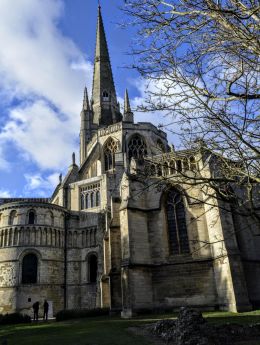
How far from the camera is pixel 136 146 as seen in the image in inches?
1710

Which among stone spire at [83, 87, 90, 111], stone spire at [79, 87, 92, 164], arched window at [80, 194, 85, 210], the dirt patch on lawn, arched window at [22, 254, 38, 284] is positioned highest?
stone spire at [83, 87, 90, 111]

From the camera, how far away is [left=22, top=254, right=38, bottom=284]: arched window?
107ft

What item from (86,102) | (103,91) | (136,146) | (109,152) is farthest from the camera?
(103,91)

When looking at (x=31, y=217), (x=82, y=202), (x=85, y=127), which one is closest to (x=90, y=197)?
(x=82, y=202)

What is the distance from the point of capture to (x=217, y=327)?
1023cm

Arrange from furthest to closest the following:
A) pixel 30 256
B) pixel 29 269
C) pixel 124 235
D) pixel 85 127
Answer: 1. pixel 85 127
2. pixel 30 256
3. pixel 29 269
4. pixel 124 235

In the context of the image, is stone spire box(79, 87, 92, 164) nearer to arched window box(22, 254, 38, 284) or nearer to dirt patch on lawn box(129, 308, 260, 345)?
arched window box(22, 254, 38, 284)

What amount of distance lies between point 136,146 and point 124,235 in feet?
83.5

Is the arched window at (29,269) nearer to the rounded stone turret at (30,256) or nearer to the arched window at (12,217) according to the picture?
the rounded stone turret at (30,256)

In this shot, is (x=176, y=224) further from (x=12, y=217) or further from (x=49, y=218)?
(x=12, y=217)

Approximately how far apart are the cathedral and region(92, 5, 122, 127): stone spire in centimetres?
20

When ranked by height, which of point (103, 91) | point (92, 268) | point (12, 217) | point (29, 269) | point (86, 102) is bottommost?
point (29, 269)

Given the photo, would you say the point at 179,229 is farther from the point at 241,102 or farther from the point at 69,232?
the point at 69,232

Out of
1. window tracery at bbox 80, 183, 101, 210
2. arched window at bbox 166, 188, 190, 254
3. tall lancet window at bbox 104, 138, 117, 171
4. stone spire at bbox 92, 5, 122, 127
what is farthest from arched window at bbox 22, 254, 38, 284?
stone spire at bbox 92, 5, 122, 127
